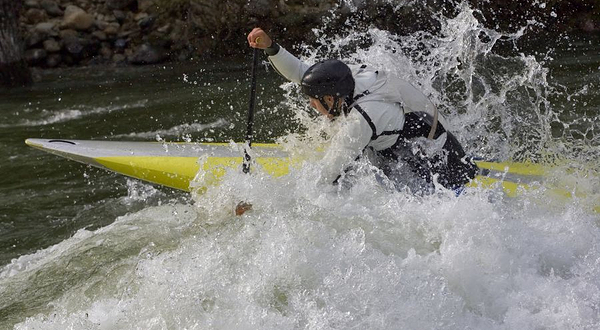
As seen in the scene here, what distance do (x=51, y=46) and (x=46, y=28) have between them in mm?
319

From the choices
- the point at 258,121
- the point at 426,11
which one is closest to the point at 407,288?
the point at 258,121

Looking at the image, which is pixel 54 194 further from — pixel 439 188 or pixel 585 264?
pixel 585 264

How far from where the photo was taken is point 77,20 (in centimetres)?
1195

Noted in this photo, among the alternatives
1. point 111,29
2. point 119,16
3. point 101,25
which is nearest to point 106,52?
point 111,29

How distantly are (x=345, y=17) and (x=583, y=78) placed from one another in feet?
13.9

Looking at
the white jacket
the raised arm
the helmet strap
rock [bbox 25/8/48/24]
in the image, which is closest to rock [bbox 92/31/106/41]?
rock [bbox 25/8/48/24]

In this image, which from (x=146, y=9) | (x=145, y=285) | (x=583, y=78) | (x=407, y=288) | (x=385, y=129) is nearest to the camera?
(x=407, y=288)

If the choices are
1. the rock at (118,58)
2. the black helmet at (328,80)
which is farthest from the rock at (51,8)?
the black helmet at (328,80)

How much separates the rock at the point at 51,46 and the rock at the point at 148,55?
124 cm

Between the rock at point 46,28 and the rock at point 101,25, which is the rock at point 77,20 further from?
the rock at point 46,28

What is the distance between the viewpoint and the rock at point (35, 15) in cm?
1214

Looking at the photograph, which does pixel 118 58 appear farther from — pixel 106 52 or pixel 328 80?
pixel 328 80

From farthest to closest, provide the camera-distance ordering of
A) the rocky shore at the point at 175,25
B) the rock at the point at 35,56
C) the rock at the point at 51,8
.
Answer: the rock at the point at 51,8
the rock at the point at 35,56
the rocky shore at the point at 175,25

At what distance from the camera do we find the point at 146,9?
A: 12.4 meters
